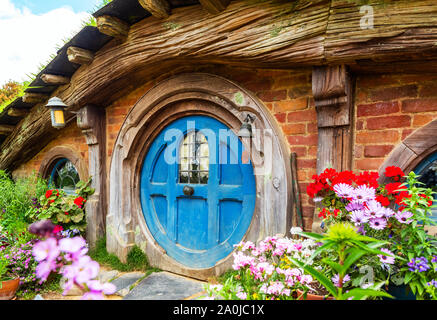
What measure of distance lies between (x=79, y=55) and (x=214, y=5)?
5.63 ft

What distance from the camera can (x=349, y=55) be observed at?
194cm

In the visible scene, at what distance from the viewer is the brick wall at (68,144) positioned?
4.31m

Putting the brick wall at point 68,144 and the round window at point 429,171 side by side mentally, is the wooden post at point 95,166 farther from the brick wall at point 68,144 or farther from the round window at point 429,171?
the round window at point 429,171

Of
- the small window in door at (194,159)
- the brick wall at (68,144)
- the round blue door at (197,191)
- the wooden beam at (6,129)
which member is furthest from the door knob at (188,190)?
the wooden beam at (6,129)

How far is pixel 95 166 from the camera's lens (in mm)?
3770

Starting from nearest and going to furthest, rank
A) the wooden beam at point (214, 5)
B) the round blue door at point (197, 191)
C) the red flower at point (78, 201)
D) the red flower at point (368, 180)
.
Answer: the red flower at point (368, 180) → the wooden beam at point (214, 5) → the round blue door at point (197, 191) → the red flower at point (78, 201)

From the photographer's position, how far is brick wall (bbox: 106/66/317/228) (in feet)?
7.90

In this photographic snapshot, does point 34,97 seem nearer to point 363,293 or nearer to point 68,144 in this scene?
point 68,144

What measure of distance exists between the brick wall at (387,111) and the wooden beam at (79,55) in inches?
112

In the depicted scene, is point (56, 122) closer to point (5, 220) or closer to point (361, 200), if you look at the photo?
point (5, 220)

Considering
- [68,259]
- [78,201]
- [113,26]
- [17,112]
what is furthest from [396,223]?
[17,112]

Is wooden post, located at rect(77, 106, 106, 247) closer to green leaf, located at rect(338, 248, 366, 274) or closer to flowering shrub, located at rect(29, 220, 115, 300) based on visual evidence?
flowering shrub, located at rect(29, 220, 115, 300)

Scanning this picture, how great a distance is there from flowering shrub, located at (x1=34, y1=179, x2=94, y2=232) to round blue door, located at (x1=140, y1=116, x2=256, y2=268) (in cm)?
90

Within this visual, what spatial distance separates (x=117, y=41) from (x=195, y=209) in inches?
80.5
